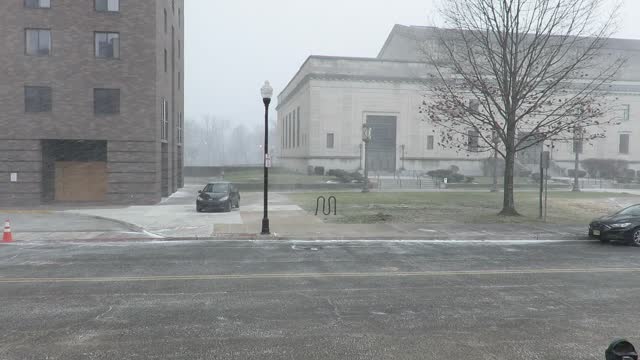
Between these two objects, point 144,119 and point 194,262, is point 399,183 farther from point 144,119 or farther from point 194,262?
point 194,262

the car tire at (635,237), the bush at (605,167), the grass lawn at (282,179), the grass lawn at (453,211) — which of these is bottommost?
the grass lawn at (453,211)

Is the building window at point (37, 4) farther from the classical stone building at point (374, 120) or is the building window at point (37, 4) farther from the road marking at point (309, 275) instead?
the classical stone building at point (374, 120)

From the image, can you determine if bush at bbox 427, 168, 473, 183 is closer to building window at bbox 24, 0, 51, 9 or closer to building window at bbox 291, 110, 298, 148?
building window at bbox 291, 110, 298, 148

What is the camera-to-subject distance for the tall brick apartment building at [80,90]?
28.0m

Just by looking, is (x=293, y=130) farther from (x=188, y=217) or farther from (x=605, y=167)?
(x=188, y=217)

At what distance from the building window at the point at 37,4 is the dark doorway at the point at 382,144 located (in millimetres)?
45652

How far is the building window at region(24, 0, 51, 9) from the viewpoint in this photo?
28.1m

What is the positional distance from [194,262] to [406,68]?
61.1 meters

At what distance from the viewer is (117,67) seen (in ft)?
93.9

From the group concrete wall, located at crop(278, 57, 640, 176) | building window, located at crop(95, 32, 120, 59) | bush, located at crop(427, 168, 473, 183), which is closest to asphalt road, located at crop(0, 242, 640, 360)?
building window, located at crop(95, 32, 120, 59)

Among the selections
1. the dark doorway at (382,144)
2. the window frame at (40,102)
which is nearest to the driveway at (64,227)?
the window frame at (40,102)

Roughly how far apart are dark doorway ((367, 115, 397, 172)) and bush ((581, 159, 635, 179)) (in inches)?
982

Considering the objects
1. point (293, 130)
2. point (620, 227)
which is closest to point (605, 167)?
point (293, 130)

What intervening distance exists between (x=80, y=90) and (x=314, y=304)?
81.6ft
